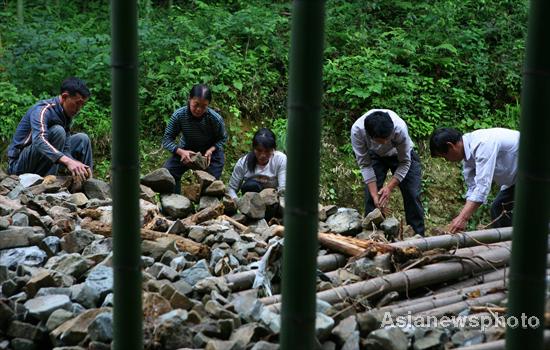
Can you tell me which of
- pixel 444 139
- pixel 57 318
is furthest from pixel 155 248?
pixel 444 139

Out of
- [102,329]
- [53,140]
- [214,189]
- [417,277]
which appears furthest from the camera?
[53,140]

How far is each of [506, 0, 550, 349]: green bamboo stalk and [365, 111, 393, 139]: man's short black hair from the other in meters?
3.93

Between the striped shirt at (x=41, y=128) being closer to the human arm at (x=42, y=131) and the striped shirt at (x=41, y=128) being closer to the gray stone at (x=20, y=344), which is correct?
the human arm at (x=42, y=131)

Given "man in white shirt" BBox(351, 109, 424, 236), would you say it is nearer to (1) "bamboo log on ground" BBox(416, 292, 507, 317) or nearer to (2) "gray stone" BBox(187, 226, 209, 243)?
(2) "gray stone" BBox(187, 226, 209, 243)

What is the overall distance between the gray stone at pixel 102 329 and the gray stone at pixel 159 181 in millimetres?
2815

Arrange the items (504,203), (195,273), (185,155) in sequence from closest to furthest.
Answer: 1. (195,273)
2. (504,203)
3. (185,155)

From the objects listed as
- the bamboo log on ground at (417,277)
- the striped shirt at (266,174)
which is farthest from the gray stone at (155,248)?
the striped shirt at (266,174)

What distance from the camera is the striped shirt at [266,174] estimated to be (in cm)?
625

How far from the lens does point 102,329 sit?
2.97 m

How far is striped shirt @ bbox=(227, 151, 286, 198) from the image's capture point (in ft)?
20.5

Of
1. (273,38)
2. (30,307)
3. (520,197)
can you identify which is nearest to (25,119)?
(30,307)

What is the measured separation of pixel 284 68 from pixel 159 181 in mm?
4916

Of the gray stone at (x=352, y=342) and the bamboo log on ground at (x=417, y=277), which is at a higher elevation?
the bamboo log on ground at (x=417, y=277)

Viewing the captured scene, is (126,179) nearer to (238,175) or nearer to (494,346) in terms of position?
(494,346)
